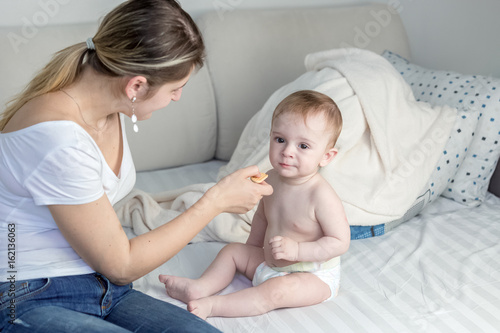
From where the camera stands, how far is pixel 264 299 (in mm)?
1251

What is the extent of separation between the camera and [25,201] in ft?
3.46

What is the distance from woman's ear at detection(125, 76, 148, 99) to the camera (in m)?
1.04

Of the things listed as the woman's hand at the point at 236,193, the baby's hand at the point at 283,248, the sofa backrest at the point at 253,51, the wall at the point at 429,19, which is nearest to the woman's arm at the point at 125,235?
the woman's hand at the point at 236,193

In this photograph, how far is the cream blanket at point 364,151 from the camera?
5.26 feet

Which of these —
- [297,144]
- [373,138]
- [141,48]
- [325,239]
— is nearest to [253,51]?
[373,138]

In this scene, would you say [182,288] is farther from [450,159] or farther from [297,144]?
[450,159]

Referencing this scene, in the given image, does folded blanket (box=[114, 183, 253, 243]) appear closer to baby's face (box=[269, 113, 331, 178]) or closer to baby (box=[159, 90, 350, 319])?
baby (box=[159, 90, 350, 319])

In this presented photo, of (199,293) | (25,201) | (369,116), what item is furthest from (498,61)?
(25,201)

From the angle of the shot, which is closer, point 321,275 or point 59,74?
point 59,74

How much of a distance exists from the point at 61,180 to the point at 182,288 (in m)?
0.43

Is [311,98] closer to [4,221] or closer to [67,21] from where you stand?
[4,221]

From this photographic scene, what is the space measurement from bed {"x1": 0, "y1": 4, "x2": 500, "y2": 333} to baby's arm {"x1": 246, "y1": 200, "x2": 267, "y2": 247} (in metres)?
0.12

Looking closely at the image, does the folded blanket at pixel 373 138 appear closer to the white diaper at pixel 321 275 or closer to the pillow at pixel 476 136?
the pillow at pixel 476 136

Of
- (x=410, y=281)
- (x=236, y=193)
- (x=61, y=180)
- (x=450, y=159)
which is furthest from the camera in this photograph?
(x=450, y=159)
